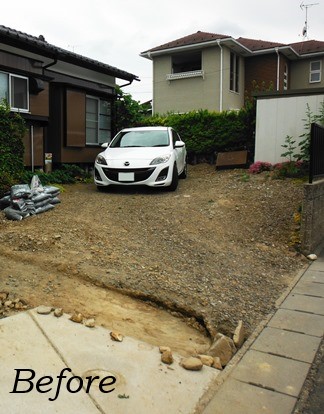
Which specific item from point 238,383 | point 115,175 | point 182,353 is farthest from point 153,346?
point 115,175

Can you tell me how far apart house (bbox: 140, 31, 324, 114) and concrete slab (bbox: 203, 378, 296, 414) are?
67.1 feet

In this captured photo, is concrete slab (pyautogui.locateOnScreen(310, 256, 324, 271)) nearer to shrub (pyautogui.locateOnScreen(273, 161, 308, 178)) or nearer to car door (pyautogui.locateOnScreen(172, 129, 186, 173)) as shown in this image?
shrub (pyautogui.locateOnScreen(273, 161, 308, 178))

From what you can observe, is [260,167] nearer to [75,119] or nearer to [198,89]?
[75,119]

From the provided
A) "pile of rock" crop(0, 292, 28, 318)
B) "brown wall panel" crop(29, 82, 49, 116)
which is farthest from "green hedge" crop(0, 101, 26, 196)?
"pile of rock" crop(0, 292, 28, 318)

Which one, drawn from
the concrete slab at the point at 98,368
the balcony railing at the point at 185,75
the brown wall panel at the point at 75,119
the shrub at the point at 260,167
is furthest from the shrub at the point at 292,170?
the balcony railing at the point at 185,75

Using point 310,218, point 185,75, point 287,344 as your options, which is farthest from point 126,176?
point 185,75

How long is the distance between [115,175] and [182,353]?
630cm

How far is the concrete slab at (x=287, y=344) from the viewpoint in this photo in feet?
10.7

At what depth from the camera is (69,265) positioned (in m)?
4.43

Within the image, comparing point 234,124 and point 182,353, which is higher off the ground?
point 234,124

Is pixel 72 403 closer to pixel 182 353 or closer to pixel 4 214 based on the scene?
pixel 182 353

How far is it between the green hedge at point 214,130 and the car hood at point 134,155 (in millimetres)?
4386

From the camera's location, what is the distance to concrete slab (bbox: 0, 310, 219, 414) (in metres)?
2.43

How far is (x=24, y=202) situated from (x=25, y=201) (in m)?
0.03
